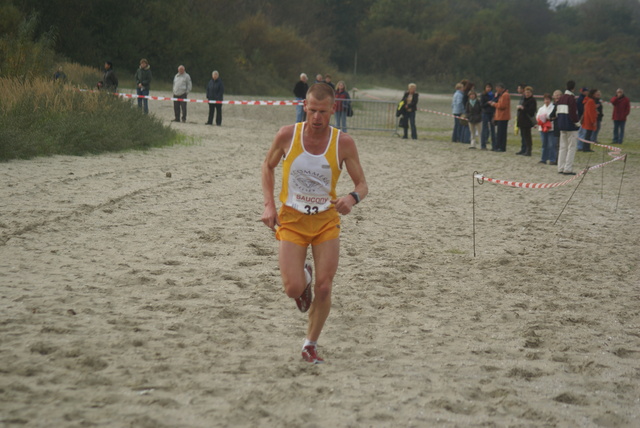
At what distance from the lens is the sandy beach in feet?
15.0

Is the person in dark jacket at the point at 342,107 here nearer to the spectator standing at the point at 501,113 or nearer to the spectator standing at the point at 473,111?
the spectator standing at the point at 473,111

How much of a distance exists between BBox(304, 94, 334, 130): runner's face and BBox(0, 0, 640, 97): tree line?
15.7 m

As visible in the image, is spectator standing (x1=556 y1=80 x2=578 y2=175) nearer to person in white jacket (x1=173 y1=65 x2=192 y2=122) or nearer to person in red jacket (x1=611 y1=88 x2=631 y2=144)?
person in red jacket (x1=611 y1=88 x2=631 y2=144)

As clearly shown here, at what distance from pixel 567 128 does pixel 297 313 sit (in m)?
11.5

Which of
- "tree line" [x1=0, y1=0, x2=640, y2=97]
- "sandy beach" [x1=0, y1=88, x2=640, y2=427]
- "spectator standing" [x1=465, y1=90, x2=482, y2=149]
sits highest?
"tree line" [x1=0, y1=0, x2=640, y2=97]

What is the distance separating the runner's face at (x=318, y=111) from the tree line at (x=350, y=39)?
617 inches

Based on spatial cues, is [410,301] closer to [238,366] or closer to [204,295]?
[204,295]

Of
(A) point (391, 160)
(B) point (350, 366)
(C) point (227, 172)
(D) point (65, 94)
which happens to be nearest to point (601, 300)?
(B) point (350, 366)

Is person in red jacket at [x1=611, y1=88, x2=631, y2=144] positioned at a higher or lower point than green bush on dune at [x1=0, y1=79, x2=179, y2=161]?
higher

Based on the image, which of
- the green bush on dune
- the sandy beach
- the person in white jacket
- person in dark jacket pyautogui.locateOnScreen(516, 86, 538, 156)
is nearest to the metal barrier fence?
the person in white jacket

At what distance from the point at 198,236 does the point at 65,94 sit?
9.49 metres

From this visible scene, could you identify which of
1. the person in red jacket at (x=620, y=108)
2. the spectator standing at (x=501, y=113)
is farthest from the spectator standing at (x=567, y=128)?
the person in red jacket at (x=620, y=108)

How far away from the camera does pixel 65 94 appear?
56.6ft

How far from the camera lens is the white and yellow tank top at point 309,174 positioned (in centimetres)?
530
